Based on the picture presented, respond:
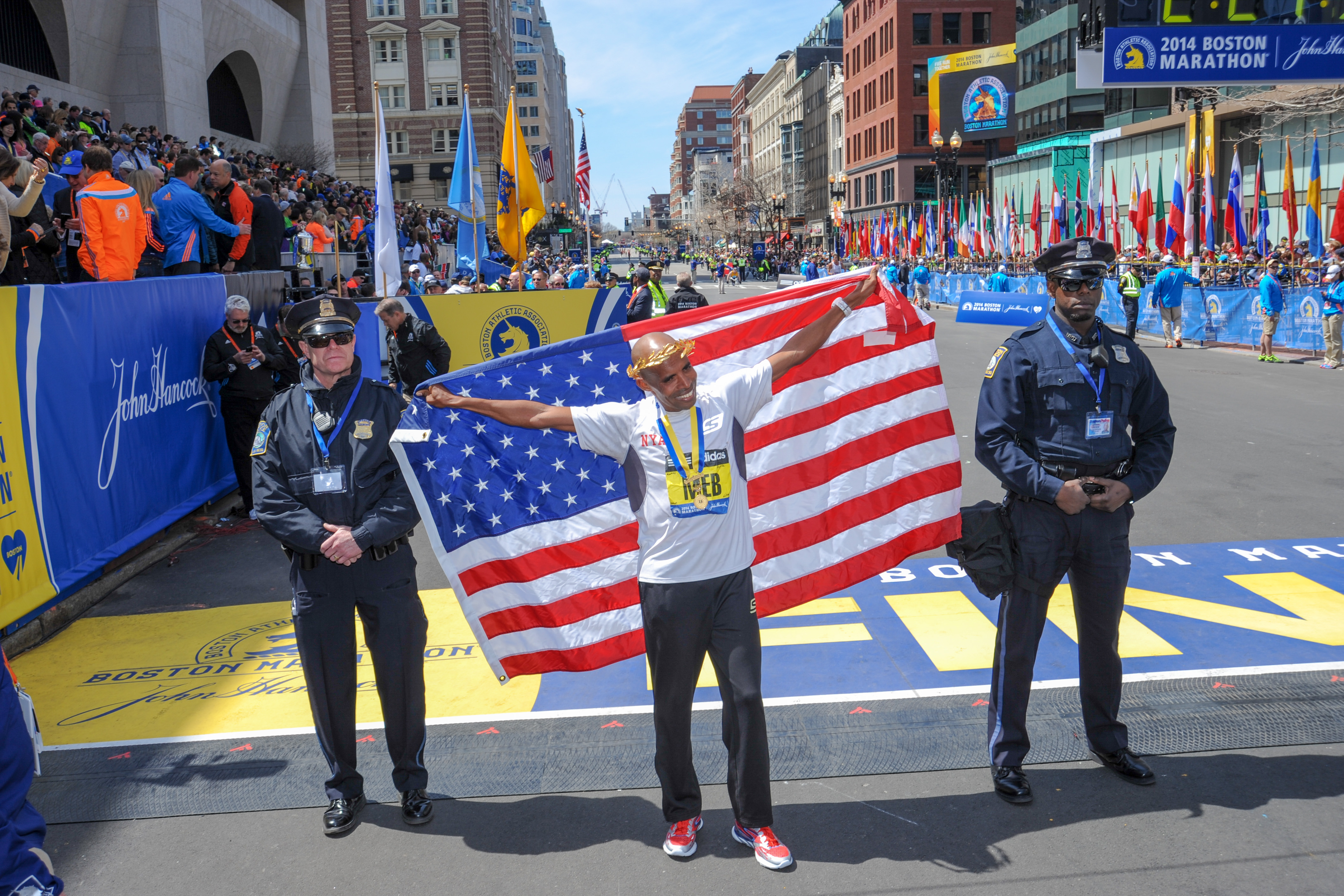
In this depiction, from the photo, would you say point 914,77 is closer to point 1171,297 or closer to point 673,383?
point 1171,297

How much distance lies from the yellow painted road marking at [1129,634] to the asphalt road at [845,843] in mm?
1265

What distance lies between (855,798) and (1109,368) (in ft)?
7.09

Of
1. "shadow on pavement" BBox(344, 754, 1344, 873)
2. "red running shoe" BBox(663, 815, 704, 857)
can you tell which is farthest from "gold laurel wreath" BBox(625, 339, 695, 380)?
"shadow on pavement" BBox(344, 754, 1344, 873)

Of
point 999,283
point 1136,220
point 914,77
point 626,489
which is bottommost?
point 626,489

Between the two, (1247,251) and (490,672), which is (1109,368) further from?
(1247,251)

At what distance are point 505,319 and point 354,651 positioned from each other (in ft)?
31.2

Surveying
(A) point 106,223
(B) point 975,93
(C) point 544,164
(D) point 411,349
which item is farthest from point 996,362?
(B) point 975,93

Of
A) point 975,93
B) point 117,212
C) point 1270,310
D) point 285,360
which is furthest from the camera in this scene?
point 975,93

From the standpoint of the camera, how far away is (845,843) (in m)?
4.18

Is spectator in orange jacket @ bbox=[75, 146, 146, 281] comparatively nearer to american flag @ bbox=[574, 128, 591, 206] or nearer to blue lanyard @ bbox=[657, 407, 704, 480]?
blue lanyard @ bbox=[657, 407, 704, 480]

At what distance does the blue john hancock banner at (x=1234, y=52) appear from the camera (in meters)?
17.6

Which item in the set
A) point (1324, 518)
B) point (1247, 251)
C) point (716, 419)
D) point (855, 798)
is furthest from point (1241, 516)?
point (1247, 251)

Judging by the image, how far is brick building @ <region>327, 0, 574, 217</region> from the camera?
8456 cm

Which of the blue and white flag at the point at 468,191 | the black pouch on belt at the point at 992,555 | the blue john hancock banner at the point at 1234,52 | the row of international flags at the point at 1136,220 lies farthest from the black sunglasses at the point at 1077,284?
the row of international flags at the point at 1136,220
